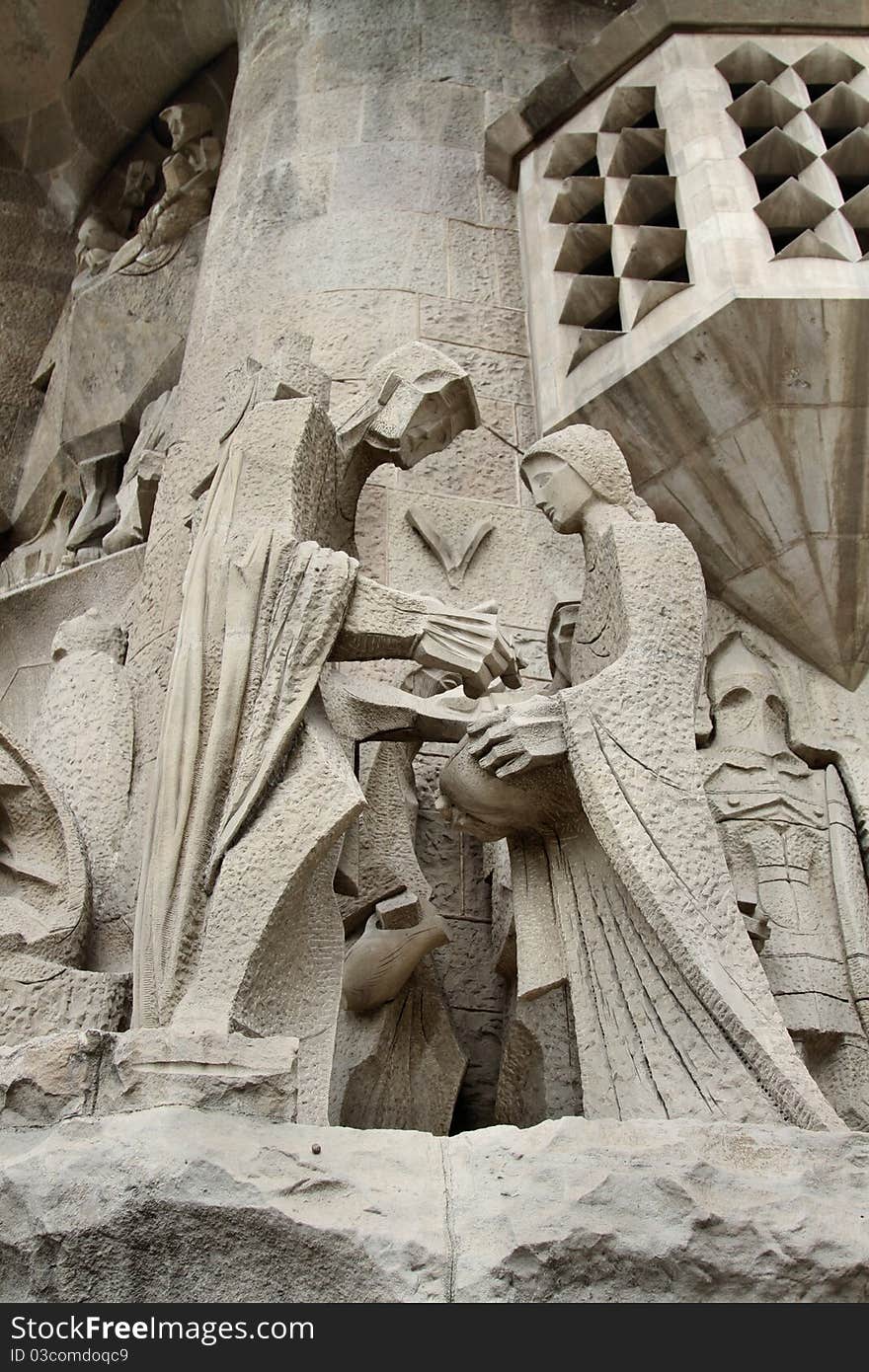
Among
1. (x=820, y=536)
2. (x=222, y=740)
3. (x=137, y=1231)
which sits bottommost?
(x=137, y=1231)

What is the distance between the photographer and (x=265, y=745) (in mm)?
3182

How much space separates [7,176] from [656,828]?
5967 mm

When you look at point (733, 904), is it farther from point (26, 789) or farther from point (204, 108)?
point (204, 108)

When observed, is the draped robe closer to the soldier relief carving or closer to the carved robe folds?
the soldier relief carving

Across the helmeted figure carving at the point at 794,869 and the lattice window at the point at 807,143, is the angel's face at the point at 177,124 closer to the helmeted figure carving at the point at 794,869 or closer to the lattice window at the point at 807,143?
the lattice window at the point at 807,143

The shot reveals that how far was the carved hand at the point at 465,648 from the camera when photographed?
11.3 ft

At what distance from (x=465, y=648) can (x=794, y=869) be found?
124 cm

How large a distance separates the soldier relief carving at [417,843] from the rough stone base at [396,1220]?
0.50 ft

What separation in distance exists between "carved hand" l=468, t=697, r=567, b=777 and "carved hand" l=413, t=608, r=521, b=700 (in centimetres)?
17

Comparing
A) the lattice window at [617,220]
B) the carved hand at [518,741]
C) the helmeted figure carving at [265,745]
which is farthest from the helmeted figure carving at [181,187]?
the carved hand at [518,741]

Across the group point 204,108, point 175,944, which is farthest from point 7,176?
point 175,944

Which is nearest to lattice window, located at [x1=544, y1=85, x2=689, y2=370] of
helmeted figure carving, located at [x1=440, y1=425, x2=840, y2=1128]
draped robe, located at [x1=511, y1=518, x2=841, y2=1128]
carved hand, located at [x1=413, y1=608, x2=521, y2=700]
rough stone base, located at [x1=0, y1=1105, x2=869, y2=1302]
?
helmeted figure carving, located at [x1=440, y1=425, x2=840, y2=1128]

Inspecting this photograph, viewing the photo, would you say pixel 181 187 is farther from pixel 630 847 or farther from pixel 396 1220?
pixel 396 1220

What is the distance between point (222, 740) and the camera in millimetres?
3201
